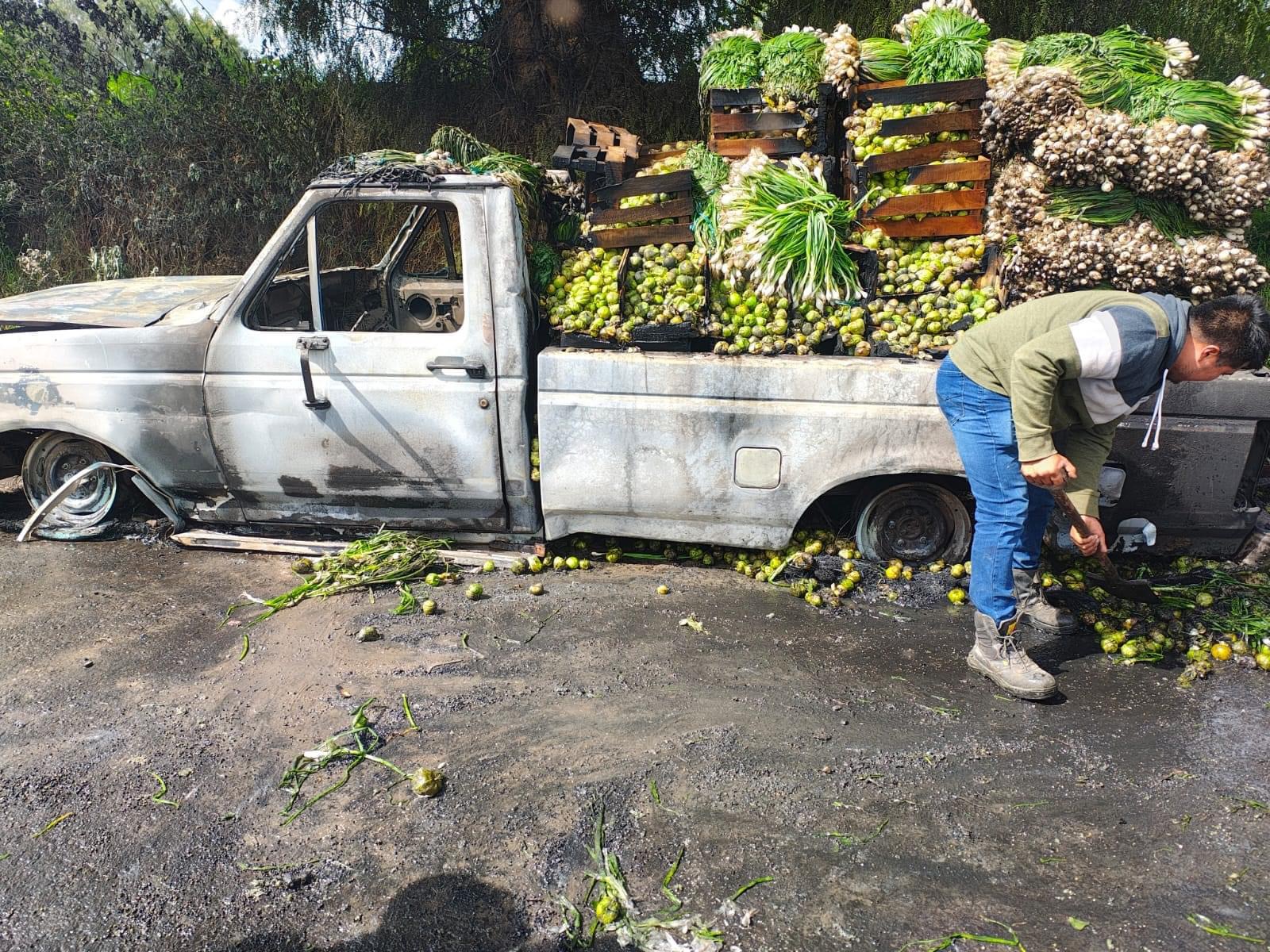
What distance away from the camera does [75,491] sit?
16.3 ft

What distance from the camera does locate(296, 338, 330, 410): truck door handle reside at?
4.20m

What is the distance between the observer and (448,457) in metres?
4.32

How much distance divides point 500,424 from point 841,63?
2.49 meters

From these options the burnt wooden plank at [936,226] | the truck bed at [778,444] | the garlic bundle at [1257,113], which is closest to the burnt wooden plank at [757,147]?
the burnt wooden plank at [936,226]

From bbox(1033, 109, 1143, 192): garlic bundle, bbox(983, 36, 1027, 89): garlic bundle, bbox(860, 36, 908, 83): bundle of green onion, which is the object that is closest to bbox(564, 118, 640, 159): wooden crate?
bbox(860, 36, 908, 83): bundle of green onion

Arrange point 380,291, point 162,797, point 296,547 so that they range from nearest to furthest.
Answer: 1. point 162,797
2. point 296,547
3. point 380,291

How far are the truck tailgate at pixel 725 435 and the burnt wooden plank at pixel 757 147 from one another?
44.7 inches

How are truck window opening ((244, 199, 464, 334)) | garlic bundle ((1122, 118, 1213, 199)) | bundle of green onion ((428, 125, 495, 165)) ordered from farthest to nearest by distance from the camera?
bundle of green onion ((428, 125, 495, 165)) < truck window opening ((244, 199, 464, 334)) < garlic bundle ((1122, 118, 1213, 199))

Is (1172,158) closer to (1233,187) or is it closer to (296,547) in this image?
(1233,187)

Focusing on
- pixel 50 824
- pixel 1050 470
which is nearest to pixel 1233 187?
pixel 1050 470

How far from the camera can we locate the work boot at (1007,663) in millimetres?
3504

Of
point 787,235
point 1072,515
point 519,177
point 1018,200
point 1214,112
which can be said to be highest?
point 1214,112

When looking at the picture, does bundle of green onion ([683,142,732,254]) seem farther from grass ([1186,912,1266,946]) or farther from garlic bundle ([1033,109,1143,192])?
grass ([1186,912,1266,946])

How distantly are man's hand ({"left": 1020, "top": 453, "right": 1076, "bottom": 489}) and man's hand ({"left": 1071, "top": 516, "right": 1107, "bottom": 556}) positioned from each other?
36 centimetres
